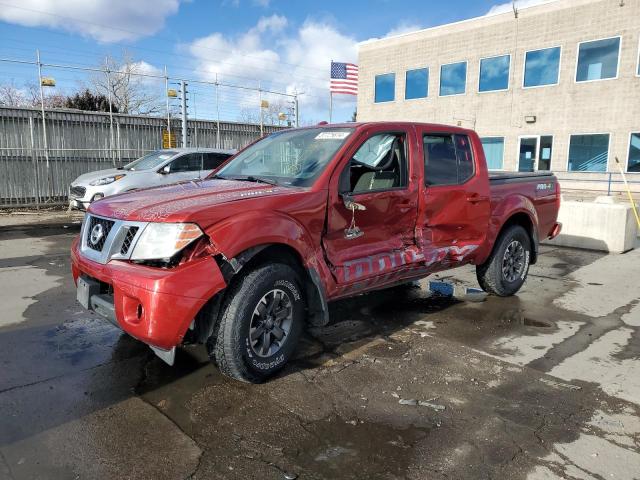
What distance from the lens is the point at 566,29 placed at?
19312 mm

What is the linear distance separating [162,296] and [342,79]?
20.8m

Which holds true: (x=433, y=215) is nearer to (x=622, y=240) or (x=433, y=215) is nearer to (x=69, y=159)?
(x=622, y=240)

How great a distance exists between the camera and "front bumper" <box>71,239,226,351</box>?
2920 millimetres

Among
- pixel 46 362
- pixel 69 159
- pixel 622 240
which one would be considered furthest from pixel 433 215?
pixel 69 159

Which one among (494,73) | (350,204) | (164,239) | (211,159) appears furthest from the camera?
(494,73)

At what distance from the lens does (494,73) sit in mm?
21656

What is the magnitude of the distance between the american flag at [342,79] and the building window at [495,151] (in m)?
6.33

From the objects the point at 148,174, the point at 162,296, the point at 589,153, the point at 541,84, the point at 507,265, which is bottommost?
the point at 507,265

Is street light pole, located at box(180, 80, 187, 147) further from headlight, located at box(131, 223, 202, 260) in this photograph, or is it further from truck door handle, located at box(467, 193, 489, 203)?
headlight, located at box(131, 223, 202, 260)

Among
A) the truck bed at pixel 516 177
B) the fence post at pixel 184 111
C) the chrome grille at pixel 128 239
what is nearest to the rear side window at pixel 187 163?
the fence post at pixel 184 111

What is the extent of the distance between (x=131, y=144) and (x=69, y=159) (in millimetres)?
2156

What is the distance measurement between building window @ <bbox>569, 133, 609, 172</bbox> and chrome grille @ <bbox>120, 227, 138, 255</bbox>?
19.9 m

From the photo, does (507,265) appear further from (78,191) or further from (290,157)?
(78,191)

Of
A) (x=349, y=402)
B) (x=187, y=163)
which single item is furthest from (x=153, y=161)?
(x=349, y=402)
